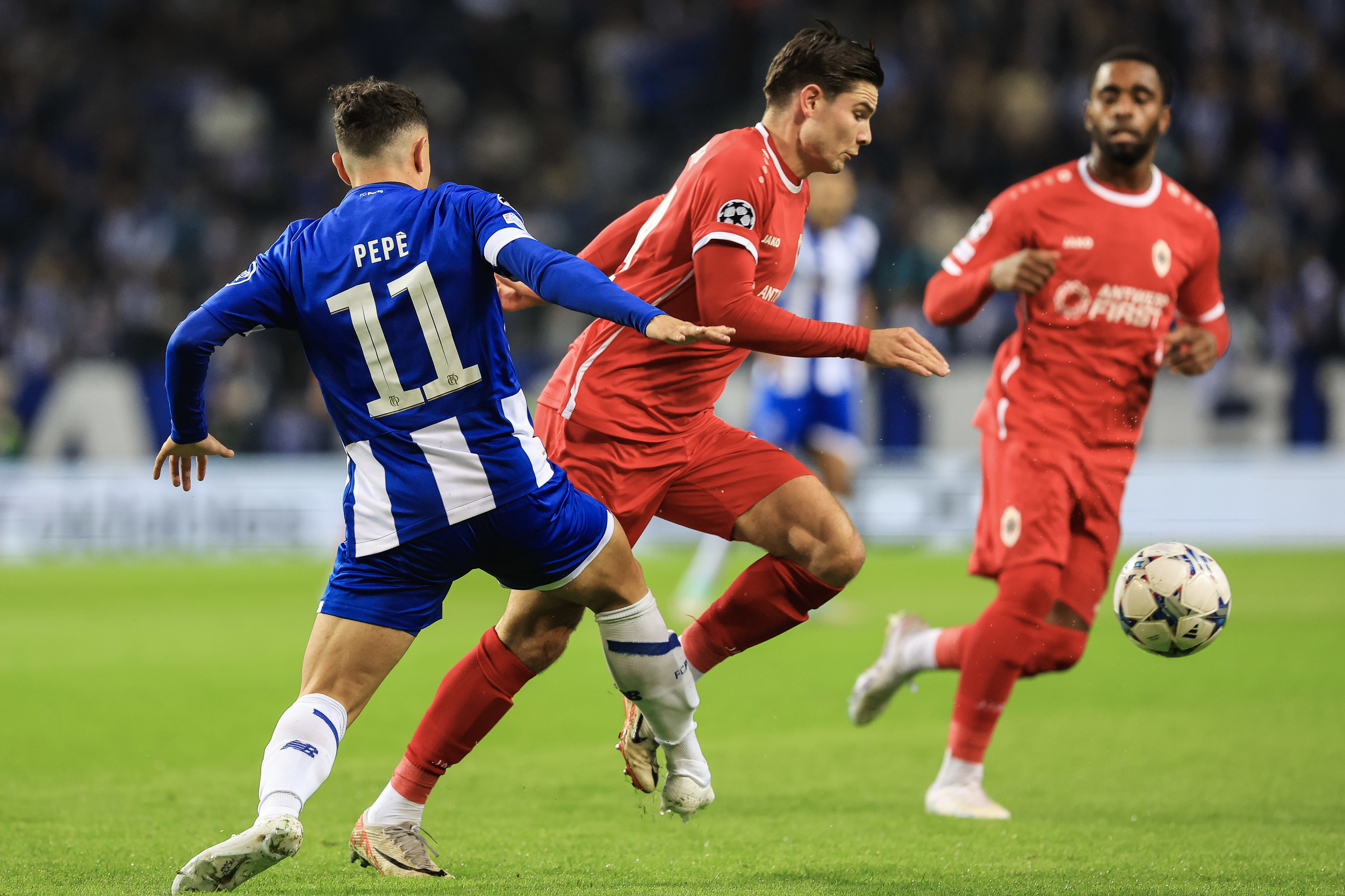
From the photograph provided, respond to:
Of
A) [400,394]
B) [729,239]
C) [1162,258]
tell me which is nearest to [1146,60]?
[1162,258]

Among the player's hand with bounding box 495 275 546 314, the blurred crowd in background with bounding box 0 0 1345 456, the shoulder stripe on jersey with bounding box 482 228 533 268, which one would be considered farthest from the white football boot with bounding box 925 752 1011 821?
the blurred crowd in background with bounding box 0 0 1345 456

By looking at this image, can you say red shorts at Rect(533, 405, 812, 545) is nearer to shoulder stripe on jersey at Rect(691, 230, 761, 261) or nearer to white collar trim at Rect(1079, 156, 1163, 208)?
shoulder stripe on jersey at Rect(691, 230, 761, 261)

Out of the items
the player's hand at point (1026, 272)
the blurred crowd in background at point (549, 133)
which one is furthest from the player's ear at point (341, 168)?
the blurred crowd in background at point (549, 133)

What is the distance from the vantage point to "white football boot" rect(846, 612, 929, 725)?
5.49 m

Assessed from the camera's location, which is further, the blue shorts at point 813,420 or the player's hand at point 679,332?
the blue shorts at point 813,420

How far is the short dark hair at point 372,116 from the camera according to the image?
3.72 meters

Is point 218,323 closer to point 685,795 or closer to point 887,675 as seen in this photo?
point 685,795

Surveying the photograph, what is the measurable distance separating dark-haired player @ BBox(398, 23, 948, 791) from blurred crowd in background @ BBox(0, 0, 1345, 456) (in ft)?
32.6

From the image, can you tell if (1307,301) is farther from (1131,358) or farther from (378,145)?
(378,145)

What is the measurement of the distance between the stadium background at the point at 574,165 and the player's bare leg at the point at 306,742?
10224mm

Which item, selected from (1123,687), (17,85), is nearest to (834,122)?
(1123,687)

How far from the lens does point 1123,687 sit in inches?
293

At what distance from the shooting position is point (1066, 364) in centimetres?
512

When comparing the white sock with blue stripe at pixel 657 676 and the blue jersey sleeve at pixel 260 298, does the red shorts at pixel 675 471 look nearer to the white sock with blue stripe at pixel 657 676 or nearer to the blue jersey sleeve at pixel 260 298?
the white sock with blue stripe at pixel 657 676
